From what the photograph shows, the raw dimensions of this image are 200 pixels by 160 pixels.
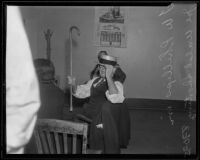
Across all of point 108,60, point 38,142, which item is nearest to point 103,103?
point 108,60

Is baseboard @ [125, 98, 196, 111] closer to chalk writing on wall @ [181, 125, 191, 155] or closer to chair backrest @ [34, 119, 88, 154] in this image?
chalk writing on wall @ [181, 125, 191, 155]

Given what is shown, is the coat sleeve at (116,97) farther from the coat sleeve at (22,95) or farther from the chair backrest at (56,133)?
the coat sleeve at (22,95)

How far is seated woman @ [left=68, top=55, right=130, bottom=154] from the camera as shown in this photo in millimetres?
987

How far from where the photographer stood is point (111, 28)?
99 centimetres

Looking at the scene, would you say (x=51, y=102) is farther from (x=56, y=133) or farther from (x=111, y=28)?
(x=111, y=28)

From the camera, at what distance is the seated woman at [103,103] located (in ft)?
3.24

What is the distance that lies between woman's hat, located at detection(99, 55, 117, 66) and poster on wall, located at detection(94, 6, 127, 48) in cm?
4

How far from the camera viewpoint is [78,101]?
99cm

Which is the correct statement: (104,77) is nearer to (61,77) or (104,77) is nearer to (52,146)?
(61,77)

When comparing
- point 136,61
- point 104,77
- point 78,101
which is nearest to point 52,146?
point 78,101

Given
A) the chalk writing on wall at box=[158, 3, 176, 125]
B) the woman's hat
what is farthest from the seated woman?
the chalk writing on wall at box=[158, 3, 176, 125]

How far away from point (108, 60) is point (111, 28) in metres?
0.11

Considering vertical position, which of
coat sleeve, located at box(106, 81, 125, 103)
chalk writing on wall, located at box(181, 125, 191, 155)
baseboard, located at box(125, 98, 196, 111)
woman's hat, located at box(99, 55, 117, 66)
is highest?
woman's hat, located at box(99, 55, 117, 66)

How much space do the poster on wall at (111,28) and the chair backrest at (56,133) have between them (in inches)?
11.8
